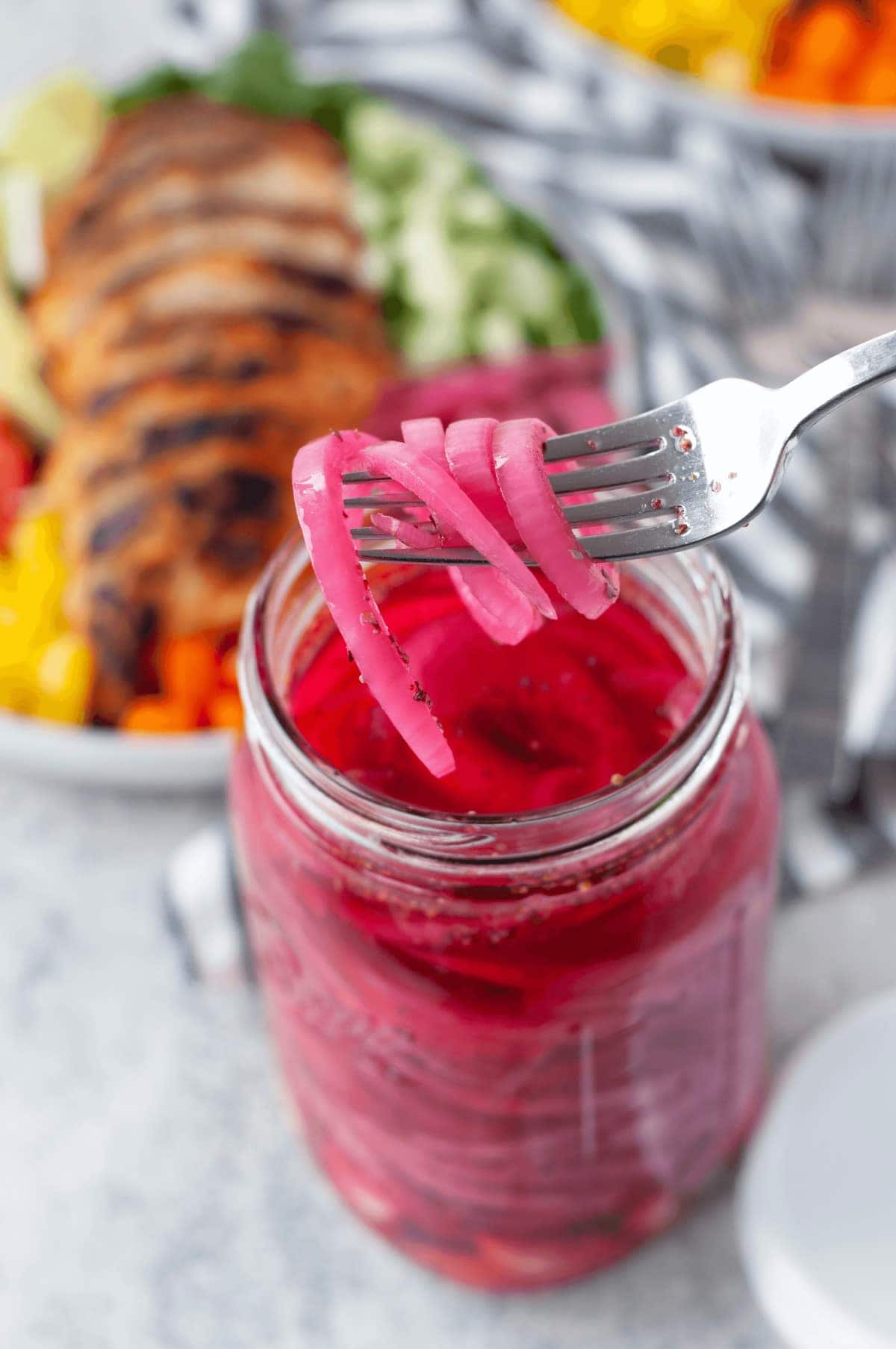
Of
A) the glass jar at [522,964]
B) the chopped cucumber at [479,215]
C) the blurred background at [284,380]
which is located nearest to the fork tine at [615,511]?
the glass jar at [522,964]

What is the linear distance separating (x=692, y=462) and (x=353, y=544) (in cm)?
19

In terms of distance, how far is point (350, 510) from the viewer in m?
0.85

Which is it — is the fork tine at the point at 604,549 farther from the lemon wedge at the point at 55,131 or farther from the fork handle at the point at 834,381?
the lemon wedge at the point at 55,131

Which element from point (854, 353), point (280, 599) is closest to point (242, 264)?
point (280, 599)

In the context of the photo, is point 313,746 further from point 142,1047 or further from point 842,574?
point 842,574

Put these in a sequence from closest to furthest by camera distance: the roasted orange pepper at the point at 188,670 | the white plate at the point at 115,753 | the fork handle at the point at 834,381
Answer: the fork handle at the point at 834,381 → the white plate at the point at 115,753 → the roasted orange pepper at the point at 188,670

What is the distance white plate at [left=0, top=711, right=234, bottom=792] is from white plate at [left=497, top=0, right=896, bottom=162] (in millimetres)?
1050

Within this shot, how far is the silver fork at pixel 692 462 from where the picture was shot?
0.78 m

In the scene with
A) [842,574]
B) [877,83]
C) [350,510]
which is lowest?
[842,574]

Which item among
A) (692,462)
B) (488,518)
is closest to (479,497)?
(488,518)

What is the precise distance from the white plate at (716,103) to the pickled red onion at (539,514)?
1.28 metres

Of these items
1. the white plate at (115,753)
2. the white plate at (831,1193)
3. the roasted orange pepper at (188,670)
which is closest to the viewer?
the white plate at (831,1193)

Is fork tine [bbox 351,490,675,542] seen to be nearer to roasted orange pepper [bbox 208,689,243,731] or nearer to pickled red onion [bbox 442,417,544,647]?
pickled red onion [bbox 442,417,544,647]

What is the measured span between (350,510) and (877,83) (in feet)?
5.03
